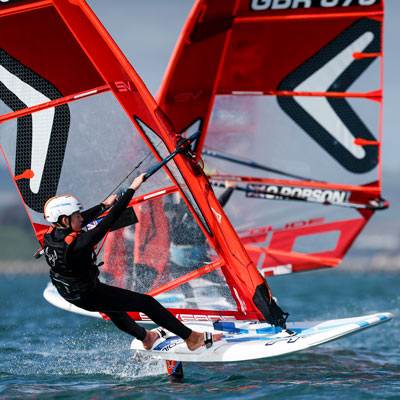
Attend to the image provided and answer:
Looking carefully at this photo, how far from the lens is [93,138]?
6.45 m

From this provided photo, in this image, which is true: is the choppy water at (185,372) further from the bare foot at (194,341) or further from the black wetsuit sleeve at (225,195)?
the black wetsuit sleeve at (225,195)

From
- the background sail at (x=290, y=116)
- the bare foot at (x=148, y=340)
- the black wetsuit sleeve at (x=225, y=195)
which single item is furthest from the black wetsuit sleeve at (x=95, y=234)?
the black wetsuit sleeve at (x=225, y=195)

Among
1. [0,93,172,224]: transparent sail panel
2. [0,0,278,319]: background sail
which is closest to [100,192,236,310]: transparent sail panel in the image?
[0,0,278,319]: background sail

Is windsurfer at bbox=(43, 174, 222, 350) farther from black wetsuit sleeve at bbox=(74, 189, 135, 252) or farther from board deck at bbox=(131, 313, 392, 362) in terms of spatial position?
board deck at bbox=(131, 313, 392, 362)

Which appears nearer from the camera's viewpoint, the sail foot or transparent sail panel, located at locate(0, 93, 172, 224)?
the sail foot

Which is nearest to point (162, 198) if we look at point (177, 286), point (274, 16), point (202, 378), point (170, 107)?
point (177, 286)

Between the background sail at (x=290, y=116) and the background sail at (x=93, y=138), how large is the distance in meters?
1.91

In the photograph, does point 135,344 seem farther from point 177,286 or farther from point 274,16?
point 274,16

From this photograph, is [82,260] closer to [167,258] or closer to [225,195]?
[167,258]

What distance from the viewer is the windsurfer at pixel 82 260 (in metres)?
5.29

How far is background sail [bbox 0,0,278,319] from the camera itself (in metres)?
6.27

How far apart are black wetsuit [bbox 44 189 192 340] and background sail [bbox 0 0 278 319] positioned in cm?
70

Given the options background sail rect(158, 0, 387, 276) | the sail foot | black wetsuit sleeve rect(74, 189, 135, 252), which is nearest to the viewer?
black wetsuit sleeve rect(74, 189, 135, 252)

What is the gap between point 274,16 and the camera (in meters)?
8.36
